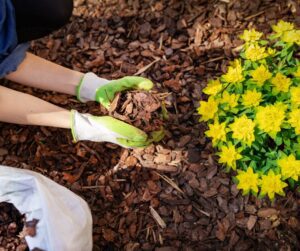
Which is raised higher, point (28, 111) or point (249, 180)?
point (28, 111)

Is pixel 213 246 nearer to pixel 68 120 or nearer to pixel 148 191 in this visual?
pixel 148 191

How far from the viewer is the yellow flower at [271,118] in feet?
5.00

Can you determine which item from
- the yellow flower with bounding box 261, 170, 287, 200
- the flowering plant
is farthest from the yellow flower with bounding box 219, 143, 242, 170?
the yellow flower with bounding box 261, 170, 287, 200

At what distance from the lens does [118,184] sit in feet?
6.19

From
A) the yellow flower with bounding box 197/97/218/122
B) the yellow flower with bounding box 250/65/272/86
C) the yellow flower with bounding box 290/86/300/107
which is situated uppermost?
the yellow flower with bounding box 250/65/272/86

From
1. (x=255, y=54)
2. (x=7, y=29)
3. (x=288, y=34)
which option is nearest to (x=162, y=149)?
(x=255, y=54)

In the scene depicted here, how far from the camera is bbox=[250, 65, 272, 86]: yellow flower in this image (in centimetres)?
165

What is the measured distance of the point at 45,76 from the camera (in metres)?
1.95

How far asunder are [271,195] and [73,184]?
33.7 inches

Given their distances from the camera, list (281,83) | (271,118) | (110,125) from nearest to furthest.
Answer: (271,118) < (281,83) < (110,125)

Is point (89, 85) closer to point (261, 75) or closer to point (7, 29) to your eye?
point (7, 29)

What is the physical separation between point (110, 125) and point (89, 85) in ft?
0.95

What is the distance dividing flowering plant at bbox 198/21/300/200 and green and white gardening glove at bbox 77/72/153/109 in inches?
11.9

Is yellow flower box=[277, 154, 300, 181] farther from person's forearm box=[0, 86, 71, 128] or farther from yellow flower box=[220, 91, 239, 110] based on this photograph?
person's forearm box=[0, 86, 71, 128]
